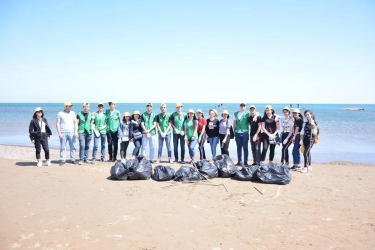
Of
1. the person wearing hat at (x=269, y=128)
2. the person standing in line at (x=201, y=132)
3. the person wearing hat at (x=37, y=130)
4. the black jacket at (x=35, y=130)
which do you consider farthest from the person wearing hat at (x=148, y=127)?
the person wearing hat at (x=269, y=128)

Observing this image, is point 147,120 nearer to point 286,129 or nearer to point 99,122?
point 99,122

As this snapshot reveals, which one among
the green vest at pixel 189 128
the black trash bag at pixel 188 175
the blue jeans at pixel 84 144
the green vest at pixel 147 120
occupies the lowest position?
the black trash bag at pixel 188 175

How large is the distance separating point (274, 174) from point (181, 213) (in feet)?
8.81

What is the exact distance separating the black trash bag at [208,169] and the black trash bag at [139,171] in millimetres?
1180

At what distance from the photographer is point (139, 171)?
618 centimetres

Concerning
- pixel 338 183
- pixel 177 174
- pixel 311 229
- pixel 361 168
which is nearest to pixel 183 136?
pixel 177 174

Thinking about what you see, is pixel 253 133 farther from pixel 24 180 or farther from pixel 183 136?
pixel 24 180

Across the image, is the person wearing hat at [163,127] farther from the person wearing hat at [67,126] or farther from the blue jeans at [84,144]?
the person wearing hat at [67,126]

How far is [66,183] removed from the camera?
589 cm

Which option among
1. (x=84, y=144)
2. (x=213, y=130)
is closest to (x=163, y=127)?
(x=213, y=130)

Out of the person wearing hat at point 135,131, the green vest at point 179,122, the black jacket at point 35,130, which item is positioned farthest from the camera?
the green vest at point 179,122

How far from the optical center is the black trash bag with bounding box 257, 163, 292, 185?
5996 millimetres

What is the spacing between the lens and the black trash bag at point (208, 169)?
633cm

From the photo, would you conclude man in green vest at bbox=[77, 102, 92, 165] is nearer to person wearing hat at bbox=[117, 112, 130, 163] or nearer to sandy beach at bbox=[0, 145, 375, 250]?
person wearing hat at bbox=[117, 112, 130, 163]
